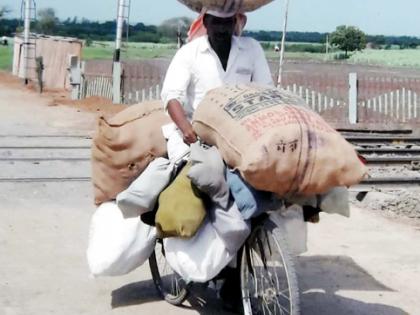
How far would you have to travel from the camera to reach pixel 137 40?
291 ft

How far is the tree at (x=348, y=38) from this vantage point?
91875 millimetres

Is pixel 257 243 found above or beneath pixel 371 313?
above

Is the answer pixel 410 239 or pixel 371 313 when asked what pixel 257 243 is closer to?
pixel 371 313

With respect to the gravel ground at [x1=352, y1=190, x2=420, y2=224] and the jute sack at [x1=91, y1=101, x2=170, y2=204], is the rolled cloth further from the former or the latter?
the gravel ground at [x1=352, y1=190, x2=420, y2=224]

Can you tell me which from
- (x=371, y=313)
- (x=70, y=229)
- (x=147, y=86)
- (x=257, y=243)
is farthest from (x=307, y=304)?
(x=147, y=86)

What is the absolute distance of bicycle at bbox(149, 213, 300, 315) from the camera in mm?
5113

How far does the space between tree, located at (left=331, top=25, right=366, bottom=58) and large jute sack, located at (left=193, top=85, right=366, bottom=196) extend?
87.4m

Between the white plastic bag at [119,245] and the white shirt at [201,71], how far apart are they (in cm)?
89

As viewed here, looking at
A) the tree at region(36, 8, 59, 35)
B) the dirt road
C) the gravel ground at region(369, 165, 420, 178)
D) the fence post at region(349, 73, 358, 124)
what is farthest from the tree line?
the dirt road

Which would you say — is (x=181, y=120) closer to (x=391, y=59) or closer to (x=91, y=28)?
(x=391, y=59)

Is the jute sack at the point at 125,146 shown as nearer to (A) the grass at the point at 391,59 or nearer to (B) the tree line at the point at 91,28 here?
(B) the tree line at the point at 91,28

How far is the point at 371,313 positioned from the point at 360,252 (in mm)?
1853

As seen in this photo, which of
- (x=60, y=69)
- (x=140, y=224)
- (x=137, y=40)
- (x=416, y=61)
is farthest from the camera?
(x=137, y=40)

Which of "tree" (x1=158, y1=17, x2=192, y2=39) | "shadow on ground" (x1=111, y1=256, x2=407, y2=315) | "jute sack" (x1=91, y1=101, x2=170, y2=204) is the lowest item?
"shadow on ground" (x1=111, y1=256, x2=407, y2=315)
